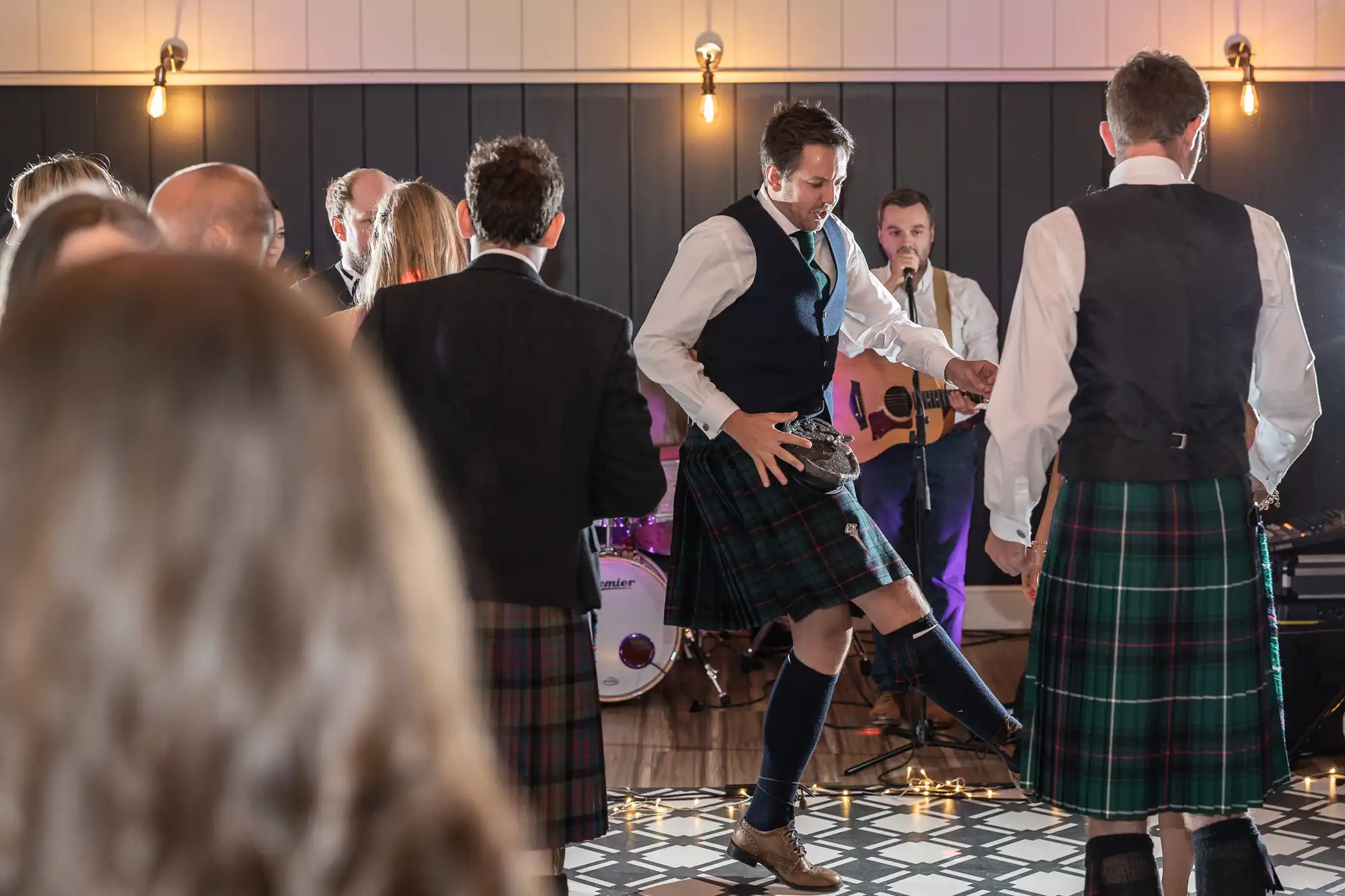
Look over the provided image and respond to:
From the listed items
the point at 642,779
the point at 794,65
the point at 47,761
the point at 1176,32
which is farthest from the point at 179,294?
the point at 1176,32

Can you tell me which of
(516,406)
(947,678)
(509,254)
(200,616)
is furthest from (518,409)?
(200,616)

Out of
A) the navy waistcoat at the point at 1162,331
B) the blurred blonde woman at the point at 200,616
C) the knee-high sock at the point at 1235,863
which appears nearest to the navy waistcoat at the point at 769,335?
the navy waistcoat at the point at 1162,331

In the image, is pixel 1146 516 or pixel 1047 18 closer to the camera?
pixel 1146 516

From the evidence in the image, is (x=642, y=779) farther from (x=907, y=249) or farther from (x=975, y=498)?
(x=975, y=498)

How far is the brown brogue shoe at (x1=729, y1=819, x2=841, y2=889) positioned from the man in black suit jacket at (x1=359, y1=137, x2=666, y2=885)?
84 cm

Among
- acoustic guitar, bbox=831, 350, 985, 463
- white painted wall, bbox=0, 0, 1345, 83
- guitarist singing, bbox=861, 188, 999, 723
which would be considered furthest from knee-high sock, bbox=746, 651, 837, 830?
white painted wall, bbox=0, 0, 1345, 83

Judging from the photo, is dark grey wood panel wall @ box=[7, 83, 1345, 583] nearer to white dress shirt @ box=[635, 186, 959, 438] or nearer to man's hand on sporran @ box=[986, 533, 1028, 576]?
white dress shirt @ box=[635, 186, 959, 438]

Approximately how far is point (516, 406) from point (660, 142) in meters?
3.83

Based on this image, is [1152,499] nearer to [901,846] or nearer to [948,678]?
[948,678]

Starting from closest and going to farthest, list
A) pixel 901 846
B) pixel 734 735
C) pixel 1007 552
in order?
pixel 1007 552 → pixel 901 846 → pixel 734 735

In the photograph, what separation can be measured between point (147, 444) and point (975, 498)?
5.74 meters

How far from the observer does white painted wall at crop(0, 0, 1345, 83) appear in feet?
19.1

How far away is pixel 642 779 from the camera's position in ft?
12.9

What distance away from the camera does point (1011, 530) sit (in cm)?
238
